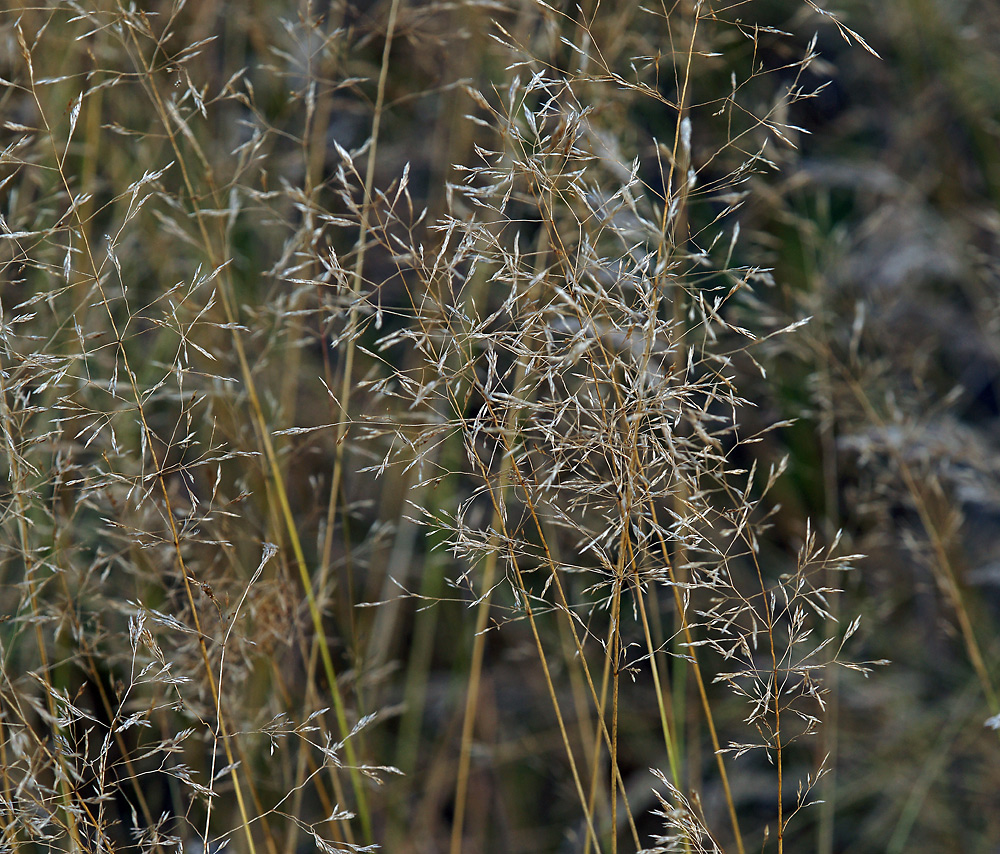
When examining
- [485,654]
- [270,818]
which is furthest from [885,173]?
[270,818]

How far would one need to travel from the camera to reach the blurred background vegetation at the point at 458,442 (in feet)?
5.38

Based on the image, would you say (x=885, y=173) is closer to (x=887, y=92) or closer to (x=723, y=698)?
(x=887, y=92)

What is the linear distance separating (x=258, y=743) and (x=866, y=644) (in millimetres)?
1450

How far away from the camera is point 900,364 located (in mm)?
2141

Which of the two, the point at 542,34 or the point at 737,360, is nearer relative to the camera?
the point at 542,34

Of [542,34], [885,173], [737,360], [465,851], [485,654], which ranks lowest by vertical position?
[465,851]

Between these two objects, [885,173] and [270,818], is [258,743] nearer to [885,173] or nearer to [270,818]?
[270,818]

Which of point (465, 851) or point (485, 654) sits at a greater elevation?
point (485, 654)

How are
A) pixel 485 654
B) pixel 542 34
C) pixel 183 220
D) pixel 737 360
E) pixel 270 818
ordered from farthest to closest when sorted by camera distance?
pixel 737 360, pixel 485 654, pixel 183 220, pixel 542 34, pixel 270 818

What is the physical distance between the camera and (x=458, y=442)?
1894mm

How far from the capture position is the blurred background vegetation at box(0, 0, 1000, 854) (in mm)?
1640

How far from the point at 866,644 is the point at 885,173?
1.25 meters

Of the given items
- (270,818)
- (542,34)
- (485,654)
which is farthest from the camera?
(485,654)

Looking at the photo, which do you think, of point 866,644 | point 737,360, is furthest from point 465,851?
point 737,360
